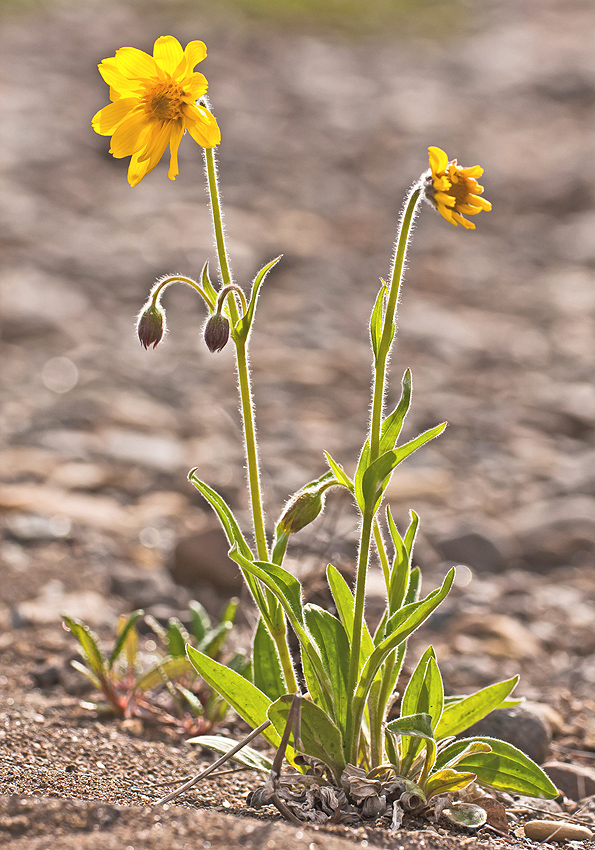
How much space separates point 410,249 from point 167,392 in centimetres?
355

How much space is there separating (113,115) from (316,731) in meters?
1.48

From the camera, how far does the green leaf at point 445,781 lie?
211 centimetres

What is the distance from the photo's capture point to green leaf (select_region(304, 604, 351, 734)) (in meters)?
2.19

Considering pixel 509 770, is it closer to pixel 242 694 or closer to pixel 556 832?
pixel 556 832

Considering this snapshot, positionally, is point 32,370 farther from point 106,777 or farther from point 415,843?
point 415,843

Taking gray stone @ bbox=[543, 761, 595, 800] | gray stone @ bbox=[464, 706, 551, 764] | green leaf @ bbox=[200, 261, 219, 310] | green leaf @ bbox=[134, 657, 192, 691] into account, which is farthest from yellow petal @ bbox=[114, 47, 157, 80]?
gray stone @ bbox=[543, 761, 595, 800]

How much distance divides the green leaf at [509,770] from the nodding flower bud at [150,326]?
1.23 m

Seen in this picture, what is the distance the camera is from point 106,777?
2.27m

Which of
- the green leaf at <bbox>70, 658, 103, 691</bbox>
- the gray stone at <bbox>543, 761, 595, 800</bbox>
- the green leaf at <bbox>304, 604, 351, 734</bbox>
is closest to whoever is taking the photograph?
the green leaf at <bbox>304, 604, 351, 734</bbox>

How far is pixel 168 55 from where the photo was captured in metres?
1.99

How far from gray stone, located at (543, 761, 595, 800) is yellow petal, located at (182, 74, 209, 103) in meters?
2.03

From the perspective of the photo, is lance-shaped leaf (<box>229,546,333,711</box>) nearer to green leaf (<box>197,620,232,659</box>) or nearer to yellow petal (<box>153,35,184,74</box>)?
green leaf (<box>197,620,232,659</box>)

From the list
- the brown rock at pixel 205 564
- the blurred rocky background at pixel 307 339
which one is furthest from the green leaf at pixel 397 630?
the brown rock at pixel 205 564

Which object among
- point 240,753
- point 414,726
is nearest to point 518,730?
point 414,726
